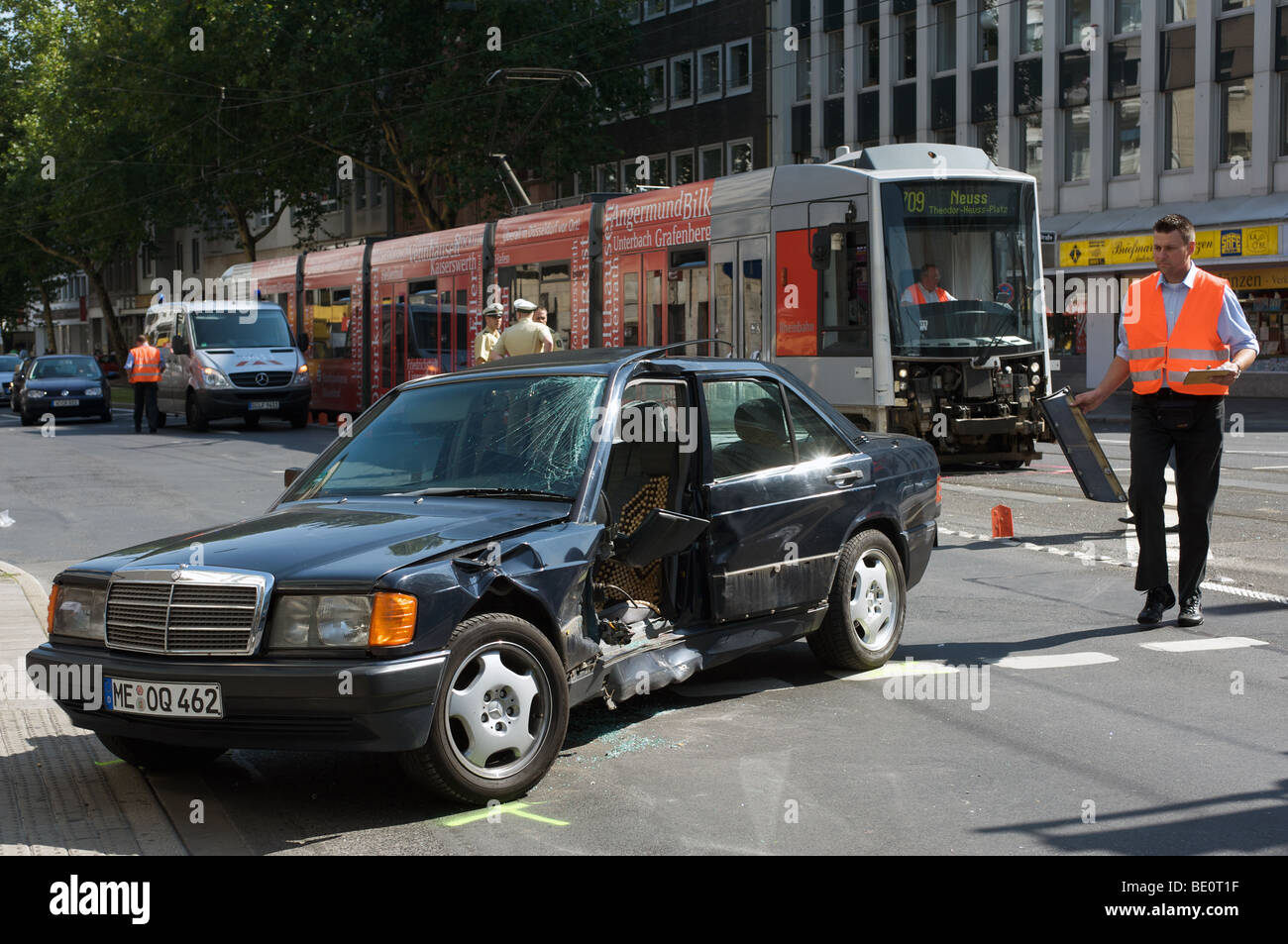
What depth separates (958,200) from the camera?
17.1 m

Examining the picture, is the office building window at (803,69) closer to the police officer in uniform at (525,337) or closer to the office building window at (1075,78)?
the office building window at (1075,78)

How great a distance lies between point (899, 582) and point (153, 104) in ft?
169

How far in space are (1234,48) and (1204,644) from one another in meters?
30.2

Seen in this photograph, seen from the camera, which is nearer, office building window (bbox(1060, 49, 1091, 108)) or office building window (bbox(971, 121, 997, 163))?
office building window (bbox(1060, 49, 1091, 108))

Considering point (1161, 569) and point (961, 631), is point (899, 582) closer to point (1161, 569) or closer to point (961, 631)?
point (961, 631)

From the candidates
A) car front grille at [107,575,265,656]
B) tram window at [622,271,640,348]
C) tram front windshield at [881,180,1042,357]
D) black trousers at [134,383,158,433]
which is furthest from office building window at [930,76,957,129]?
car front grille at [107,575,265,656]

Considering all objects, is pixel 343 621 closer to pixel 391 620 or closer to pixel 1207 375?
pixel 391 620

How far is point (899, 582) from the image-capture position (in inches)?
302

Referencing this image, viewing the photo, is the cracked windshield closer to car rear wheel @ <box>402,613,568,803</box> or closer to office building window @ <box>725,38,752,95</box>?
car rear wheel @ <box>402,613,568,803</box>

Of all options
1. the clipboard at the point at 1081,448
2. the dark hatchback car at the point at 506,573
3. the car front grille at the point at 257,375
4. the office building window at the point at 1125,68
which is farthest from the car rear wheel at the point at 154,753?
the office building window at the point at 1125,68

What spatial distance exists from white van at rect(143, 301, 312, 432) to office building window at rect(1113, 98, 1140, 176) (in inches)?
780

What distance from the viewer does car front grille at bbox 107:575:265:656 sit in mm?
5113
